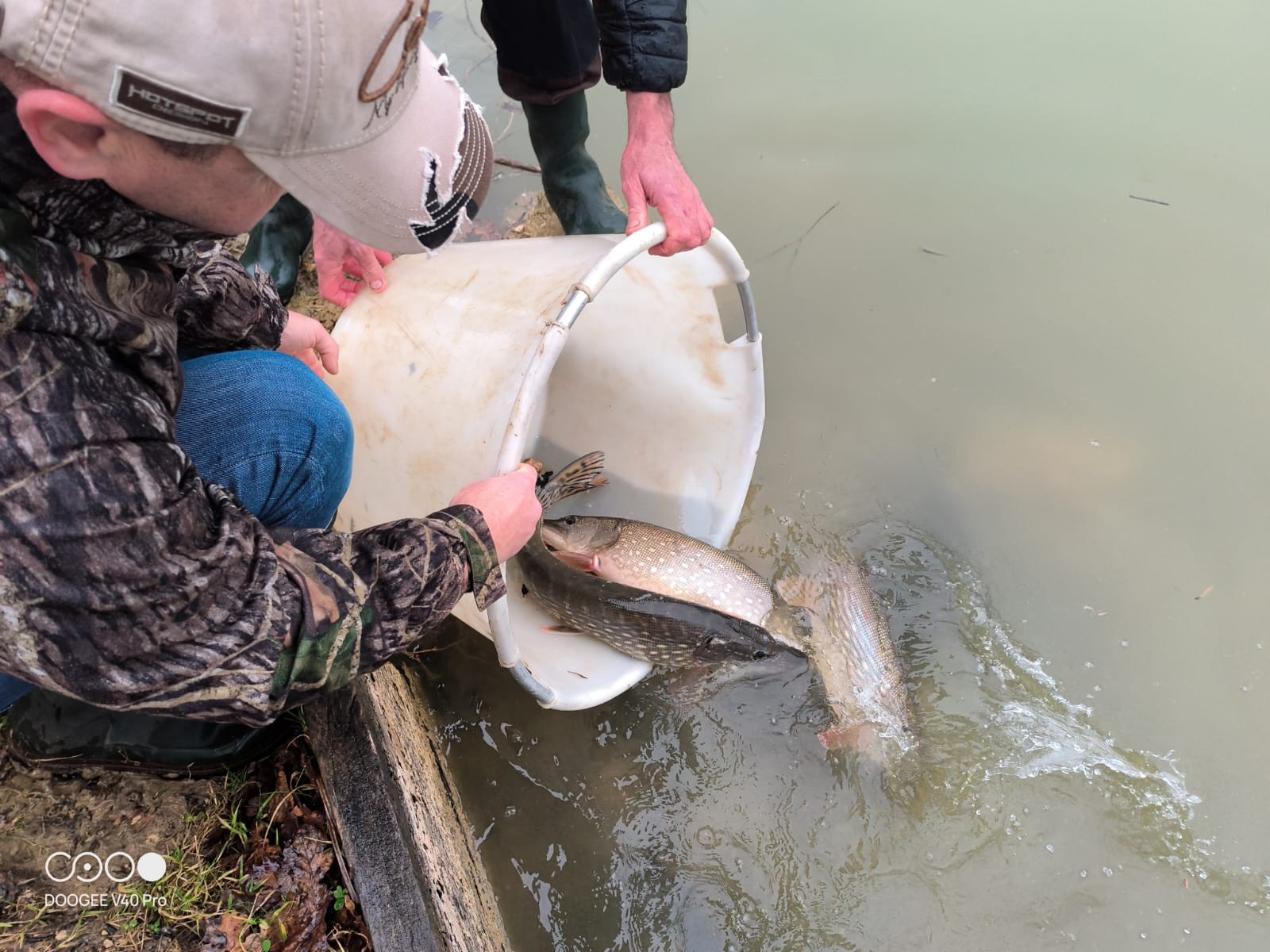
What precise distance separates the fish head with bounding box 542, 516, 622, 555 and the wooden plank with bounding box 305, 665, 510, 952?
648 millimetres

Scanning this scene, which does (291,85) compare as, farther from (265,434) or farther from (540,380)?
(265,434)

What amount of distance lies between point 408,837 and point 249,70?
1.59 metres

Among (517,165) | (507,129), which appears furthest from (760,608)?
(507,129)

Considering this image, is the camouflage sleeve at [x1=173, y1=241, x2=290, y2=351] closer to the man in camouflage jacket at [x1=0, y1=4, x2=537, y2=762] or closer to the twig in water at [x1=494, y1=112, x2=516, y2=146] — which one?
the man in camouflage jacket at [x1=0, y1=4, x2=537, y2=762]

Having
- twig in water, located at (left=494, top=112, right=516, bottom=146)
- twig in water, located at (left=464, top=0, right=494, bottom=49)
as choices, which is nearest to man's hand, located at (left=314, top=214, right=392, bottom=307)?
twig in water, located at (left=494, top=112, right=516, bottom=146)

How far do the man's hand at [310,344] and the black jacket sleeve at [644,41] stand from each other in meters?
1.17

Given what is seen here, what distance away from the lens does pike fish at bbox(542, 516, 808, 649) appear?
254cm

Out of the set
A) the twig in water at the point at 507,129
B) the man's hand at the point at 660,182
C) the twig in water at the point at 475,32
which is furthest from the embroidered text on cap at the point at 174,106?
the twig in water at the point at 475,32

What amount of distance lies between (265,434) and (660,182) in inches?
48.3

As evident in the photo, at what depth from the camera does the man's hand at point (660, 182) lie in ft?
6.67

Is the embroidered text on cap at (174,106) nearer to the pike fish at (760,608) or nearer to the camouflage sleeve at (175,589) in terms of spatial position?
the camouflage sleeve at (175,589)

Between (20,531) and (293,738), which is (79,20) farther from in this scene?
(293,738)

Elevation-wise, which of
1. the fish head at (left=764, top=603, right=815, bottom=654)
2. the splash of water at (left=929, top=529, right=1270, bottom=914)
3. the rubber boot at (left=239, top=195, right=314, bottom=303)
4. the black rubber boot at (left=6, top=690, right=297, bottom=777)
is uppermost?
the rubber boot at (left=239, top=195, right=314, bottom=303)

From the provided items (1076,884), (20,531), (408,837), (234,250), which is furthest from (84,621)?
(234,250)
